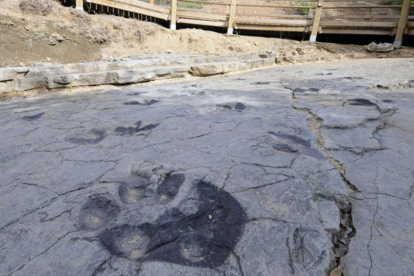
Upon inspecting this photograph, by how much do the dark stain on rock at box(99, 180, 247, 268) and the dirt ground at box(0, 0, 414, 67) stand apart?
492 centimetres

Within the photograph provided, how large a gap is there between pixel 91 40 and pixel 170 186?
634cm

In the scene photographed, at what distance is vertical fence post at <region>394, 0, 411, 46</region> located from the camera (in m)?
7.91

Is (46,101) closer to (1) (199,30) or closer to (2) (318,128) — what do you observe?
(2) (318,128)

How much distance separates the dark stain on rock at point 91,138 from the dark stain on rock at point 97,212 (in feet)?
2.45

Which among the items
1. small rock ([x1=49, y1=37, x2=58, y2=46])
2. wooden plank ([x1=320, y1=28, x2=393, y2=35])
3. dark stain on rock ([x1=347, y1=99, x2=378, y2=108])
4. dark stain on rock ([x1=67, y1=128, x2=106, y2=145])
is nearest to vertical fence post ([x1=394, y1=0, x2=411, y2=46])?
wooden plank ([x1=320, y1=28, x2=393, y2=35])

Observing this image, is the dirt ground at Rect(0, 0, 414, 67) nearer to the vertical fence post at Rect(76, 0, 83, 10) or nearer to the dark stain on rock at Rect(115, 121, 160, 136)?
the vertical fence post at Rect(76, 0, 83, 10)

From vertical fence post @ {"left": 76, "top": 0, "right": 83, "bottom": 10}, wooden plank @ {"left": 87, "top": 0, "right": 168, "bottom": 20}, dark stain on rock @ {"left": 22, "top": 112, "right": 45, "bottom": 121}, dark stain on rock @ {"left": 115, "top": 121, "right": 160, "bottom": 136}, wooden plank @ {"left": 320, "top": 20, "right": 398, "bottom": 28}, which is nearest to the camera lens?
dark stain on rock @ {"left": 115, "top": 121, "right": 160, "bottom": 136}

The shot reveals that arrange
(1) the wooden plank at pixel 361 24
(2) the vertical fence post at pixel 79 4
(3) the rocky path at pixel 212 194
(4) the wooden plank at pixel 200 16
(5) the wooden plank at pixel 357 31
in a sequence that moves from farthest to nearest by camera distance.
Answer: (4) the wooden plank at pixel 200 16 → (5) the wooden plank at pixel 357 31 → (1) the wooden plank at pixel 361 24 → (2) the vertical fence post at pixel 79 4 → (3) the rocky path at pixel 212 194

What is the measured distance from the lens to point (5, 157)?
5.38 ft

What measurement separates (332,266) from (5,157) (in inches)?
71.9

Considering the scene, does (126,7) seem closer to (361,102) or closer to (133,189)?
(361,102)

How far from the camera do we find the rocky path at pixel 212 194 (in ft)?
2.89

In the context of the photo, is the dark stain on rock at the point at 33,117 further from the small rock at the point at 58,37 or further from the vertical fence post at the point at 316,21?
the vertical fence post at the point at 316,21

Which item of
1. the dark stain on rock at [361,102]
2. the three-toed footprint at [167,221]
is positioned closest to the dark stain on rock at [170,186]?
the three-toed footprint at [167,221]
